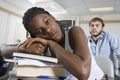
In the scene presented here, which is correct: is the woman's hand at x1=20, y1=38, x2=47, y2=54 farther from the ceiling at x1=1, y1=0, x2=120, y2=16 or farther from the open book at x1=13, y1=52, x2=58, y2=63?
the ceiling at x1=1, y1=0, x2=120, y2=16

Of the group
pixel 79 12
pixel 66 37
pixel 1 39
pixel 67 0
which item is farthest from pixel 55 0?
pixel 66 37

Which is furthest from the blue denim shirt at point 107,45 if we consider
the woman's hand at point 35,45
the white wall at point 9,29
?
the white wall at point 9,29

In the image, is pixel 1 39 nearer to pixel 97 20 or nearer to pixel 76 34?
pixel 97 20

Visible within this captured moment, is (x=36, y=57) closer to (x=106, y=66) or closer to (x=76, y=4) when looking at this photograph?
(x=106, y=66)

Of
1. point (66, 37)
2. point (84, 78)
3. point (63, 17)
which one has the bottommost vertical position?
point (84, 78)

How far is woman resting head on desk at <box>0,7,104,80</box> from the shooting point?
1.99ft

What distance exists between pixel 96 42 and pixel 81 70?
2064mm

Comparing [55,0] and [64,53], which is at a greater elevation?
[55,0]

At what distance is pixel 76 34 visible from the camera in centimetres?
71

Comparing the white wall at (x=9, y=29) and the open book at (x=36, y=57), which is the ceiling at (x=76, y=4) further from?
the open book at (x=36, y=57)

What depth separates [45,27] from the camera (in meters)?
0.80

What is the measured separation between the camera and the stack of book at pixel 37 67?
0.58 meters

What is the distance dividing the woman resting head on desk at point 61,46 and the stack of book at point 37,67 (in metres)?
0.04

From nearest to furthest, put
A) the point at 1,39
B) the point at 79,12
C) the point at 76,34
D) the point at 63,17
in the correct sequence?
the point at 76,34 → the point at 1,39 → the point at 79,12 → the point at 63,17
